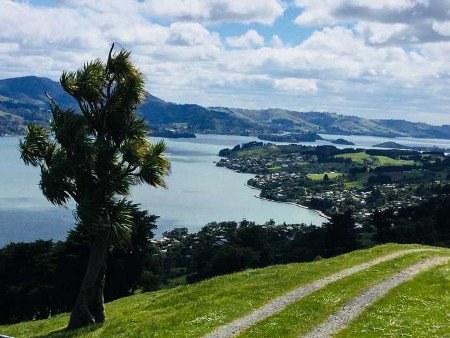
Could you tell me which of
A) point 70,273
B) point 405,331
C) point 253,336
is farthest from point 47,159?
point 70,273

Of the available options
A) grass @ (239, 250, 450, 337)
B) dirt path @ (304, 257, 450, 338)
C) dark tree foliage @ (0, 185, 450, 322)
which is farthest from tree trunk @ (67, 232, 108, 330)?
dark tree foliage @ (0, 185, 450, 322)

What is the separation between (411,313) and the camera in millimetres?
25703

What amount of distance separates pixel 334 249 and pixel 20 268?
59.4 m

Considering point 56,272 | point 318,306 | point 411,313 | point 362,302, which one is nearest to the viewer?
point 411,313

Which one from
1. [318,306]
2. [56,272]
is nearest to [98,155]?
A: [318,306]

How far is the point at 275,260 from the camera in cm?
11169

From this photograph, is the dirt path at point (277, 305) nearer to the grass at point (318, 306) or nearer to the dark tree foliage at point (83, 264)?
the grass at point (318, 306)

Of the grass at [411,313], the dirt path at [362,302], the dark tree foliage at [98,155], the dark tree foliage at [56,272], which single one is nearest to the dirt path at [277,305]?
the dirt path at [362,302]

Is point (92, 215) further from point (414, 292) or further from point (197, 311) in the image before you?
point (414, 292)

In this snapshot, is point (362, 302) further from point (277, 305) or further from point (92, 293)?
point (92, 293)

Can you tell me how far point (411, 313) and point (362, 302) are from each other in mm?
2741

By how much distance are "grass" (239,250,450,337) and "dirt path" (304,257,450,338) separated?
1.20 ft

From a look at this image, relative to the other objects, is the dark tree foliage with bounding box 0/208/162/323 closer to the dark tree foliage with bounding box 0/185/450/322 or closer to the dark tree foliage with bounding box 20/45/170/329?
the dark tree foliage with bounding box 0/185/450/322

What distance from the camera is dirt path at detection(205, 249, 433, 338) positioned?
23966 mm
